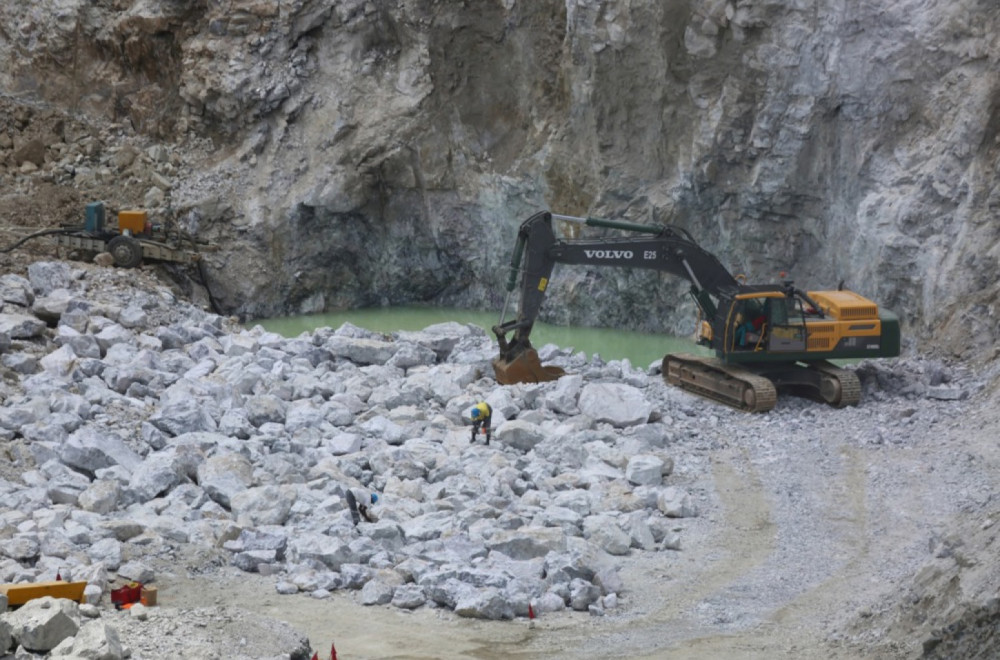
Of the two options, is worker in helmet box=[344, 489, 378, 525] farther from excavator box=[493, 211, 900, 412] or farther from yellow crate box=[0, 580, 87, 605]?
excavator box=[493, 211, 900, 412]

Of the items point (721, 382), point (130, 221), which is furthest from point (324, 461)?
point (130, 221)

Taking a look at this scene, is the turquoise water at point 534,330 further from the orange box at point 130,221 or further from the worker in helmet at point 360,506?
the worker in helmet at point 360,506

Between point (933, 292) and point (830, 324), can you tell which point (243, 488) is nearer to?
point (830, 324)

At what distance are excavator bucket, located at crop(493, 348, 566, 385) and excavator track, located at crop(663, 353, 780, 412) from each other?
1.59 meters

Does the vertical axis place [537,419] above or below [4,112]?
below

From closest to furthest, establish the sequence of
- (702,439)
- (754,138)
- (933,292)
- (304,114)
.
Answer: (702,439) → (933,292) → (754,138) → (304,114)

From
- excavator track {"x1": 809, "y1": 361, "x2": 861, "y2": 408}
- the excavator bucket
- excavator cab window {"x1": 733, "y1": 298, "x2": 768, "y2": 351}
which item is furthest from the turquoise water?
excavator track {"x1": 809, "y1": 361, "x2": 861, "y2": 408}

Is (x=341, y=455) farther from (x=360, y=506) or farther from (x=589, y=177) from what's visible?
(x=589, y=177)

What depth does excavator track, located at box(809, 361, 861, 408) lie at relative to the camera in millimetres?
14977

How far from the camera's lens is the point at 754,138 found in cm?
2123

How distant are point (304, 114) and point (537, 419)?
12.7 meters

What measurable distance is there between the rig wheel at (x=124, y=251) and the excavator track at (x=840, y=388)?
11.6m

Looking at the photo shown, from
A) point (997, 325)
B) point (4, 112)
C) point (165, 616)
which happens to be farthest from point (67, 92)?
point (165, 616)

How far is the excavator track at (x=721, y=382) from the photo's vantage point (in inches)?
586
